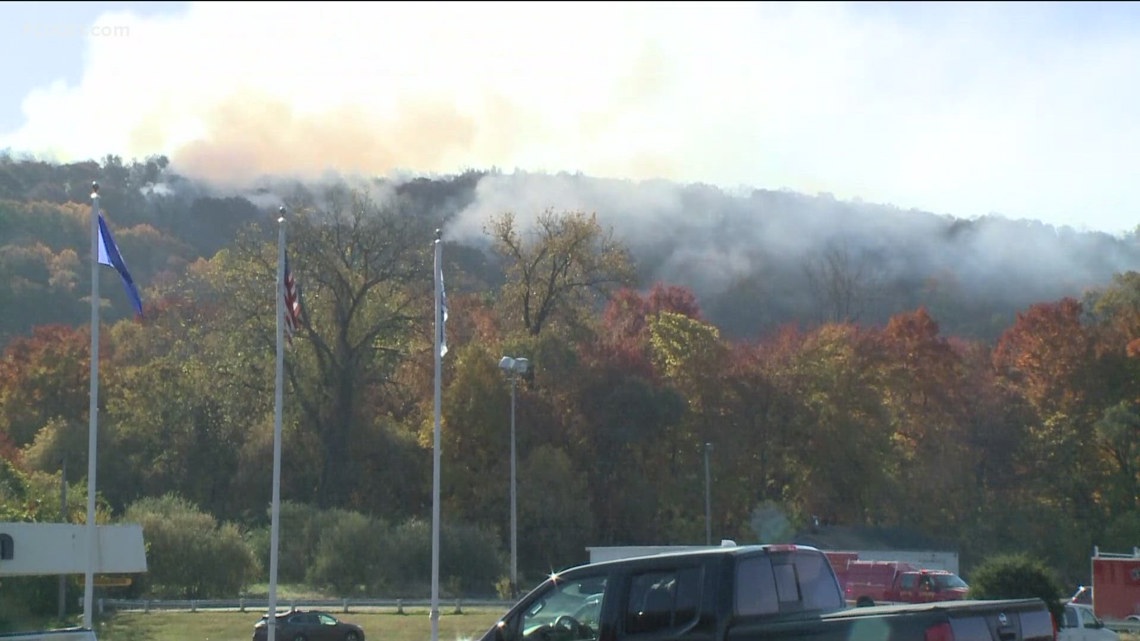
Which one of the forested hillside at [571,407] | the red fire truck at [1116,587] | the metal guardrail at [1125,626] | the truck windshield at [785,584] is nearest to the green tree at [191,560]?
the forested hillside at [571,407]

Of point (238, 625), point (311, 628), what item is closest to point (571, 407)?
point (238, 625)

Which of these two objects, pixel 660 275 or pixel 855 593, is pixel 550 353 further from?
pixel 660 275

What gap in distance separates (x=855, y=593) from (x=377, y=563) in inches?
841

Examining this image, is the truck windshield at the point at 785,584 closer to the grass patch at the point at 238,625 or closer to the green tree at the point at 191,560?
the grass patch at the point at 238,625

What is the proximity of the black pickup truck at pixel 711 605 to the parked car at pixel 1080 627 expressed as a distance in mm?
21909

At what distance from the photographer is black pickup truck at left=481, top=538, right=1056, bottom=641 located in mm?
9531

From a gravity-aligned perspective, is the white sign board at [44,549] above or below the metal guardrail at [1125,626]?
above

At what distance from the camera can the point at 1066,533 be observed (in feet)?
216

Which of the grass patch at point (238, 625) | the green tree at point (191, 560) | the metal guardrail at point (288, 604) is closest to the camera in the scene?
the grass patch at point (238, 625)

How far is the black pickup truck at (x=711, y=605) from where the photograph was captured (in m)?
9.53

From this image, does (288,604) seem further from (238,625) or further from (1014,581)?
(1014,581)

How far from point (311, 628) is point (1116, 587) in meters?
22.3

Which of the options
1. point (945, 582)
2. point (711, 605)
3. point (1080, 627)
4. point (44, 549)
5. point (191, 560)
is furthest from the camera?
point (191, 560)

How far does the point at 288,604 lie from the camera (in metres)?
46.6
